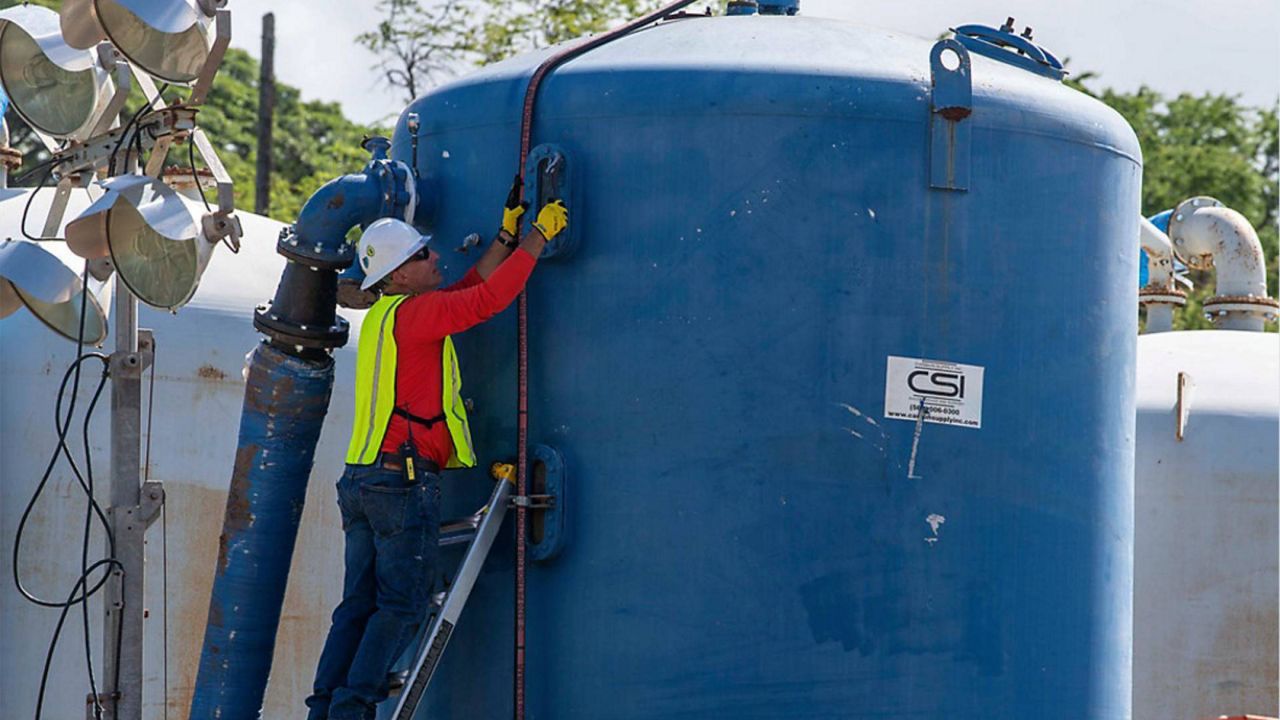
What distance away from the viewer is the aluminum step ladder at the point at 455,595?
20.9 ft

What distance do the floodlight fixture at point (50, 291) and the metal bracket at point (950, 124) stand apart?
325 cm

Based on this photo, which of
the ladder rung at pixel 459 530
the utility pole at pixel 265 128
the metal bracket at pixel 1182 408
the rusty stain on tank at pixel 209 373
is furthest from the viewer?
the utility pole at pixel 265 128

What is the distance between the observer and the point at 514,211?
649cm

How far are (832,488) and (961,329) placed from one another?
71cm

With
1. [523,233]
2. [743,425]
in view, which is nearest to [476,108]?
[523,233]

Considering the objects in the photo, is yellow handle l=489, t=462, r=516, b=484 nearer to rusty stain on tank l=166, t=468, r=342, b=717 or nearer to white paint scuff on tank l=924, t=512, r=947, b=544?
white paint scuff on tank l=924, t=512, r=947, b=544

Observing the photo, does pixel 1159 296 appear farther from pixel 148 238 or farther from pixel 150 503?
pixel 148 238

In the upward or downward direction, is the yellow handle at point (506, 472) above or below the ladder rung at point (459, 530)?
above

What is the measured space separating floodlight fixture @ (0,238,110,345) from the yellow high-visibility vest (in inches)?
58.6

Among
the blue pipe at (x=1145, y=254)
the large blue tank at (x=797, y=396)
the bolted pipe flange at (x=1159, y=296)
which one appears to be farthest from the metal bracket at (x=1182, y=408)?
the large blue tank at (x=797, y=396)

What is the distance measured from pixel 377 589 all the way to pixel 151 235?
5.23 feet

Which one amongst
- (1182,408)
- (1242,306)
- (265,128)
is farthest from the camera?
(265,128)

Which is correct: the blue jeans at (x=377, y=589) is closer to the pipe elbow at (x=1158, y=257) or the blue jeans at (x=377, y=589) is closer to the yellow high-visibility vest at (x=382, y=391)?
the yellow high-visibility vest at (x=382, y=391)

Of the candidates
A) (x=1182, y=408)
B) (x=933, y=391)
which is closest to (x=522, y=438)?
(x=933, y=391)
